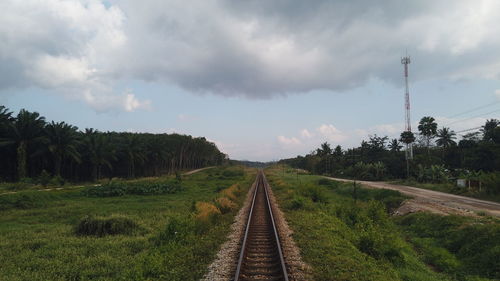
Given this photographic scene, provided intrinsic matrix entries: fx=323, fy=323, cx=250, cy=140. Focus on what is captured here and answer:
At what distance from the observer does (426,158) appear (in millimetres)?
64312

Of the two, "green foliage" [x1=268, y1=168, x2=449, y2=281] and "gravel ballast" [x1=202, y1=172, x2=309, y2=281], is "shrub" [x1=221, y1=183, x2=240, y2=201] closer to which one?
"green foliage" [x1=268, y1=168, x2=449, y2=281]

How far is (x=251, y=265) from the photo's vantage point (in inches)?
367

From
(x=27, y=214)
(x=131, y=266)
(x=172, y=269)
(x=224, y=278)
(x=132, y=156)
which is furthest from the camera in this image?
(x=132, y=156)

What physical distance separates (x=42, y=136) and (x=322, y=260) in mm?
51014

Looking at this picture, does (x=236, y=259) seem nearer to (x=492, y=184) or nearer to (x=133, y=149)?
(x=492, y=184)

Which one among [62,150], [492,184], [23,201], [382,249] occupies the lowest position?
[23,201]

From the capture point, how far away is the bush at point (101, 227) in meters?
15.1

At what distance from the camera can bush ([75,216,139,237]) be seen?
15086mm

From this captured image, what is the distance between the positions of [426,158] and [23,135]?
70.3 meters

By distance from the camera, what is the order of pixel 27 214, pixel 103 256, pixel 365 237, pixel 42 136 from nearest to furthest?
1. pixel 103 256
2. pixel 365 237
3. pixel 27 214
4. pixel 42 136

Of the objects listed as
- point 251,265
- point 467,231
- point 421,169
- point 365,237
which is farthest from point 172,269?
point 421,169

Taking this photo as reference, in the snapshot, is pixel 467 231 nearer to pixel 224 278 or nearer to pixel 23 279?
pixel 224 278

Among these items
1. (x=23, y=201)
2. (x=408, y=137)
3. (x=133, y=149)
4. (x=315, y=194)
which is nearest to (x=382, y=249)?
(x=315, y=194)

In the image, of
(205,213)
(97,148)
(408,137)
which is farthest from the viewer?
(408,137)
